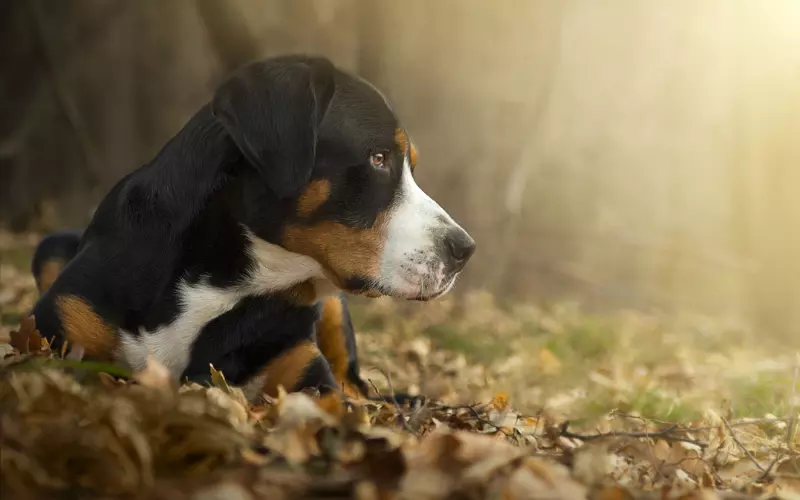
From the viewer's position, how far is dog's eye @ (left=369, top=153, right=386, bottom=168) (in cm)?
322

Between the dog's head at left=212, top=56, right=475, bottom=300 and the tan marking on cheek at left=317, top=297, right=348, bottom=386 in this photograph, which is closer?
the dog's head at left=212, top=56, right=475, bottom=300

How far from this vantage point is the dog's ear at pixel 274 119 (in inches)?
119

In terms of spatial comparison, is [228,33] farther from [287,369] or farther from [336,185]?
[287,369]

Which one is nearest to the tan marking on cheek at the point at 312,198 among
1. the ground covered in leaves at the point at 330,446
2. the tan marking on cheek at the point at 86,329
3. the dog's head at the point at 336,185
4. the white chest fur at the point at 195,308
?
the dog's head at the point at 336,185

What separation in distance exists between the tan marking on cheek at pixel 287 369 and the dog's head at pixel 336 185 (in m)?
0.32

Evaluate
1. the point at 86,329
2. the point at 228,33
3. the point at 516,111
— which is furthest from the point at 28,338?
the point at 516,111

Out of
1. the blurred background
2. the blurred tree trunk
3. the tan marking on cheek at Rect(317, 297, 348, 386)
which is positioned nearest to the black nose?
the tan marking on cheek at Rect(317, 297, 348, 386)

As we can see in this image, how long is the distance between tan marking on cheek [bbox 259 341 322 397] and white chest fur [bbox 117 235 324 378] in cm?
27

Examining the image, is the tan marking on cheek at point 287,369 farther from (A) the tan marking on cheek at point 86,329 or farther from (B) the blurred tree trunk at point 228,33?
(B) the blurred tree trunk at point 228,33

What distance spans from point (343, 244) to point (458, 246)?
17.3 inches

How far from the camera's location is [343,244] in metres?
3.13

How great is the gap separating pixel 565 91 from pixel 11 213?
8411mm

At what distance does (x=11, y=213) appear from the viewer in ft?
36.3

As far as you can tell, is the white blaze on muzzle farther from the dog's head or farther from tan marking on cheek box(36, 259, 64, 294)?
tan marking on cheek box(36, 259, 64, 294)
